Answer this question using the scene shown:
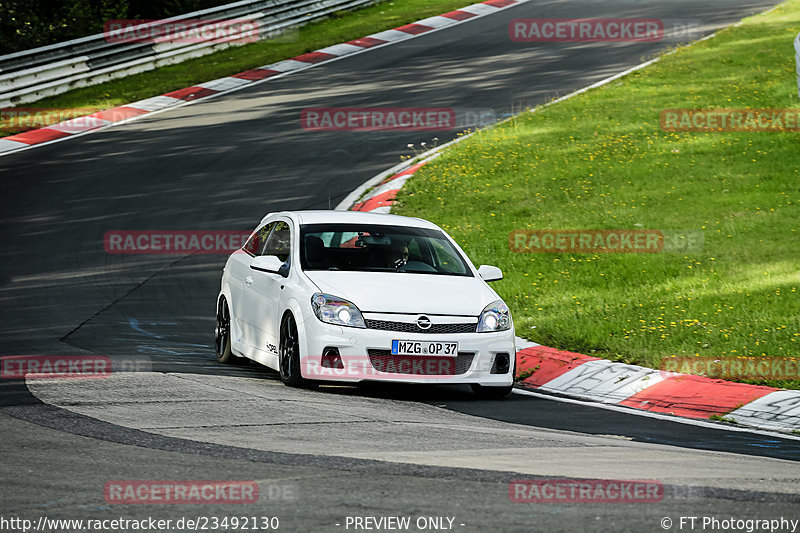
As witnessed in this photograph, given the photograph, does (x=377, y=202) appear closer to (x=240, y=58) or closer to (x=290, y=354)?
(x=290, y=354)

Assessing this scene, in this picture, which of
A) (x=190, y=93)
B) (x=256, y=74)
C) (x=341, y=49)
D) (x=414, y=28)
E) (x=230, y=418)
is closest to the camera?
(x=230, y=418)

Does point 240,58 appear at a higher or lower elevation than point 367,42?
lower

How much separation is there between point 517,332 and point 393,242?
6.70ft

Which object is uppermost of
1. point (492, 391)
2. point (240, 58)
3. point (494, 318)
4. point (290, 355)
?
point (240, 58)

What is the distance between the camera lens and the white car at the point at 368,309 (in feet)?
29.2

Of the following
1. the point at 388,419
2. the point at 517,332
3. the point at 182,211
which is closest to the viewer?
the point at 388,419

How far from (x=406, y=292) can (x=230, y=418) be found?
2211mm

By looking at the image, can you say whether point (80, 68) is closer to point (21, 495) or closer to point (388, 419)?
point (388, 419)

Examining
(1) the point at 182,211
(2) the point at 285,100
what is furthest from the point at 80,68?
(1) the point at 182,211

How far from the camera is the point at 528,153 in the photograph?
19719mm

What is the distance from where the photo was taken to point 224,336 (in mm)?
10844

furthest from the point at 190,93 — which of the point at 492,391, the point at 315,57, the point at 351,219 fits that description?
the point at 492,391

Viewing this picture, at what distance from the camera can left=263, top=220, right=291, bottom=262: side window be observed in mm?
10461

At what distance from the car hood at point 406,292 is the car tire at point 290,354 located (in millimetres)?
417
